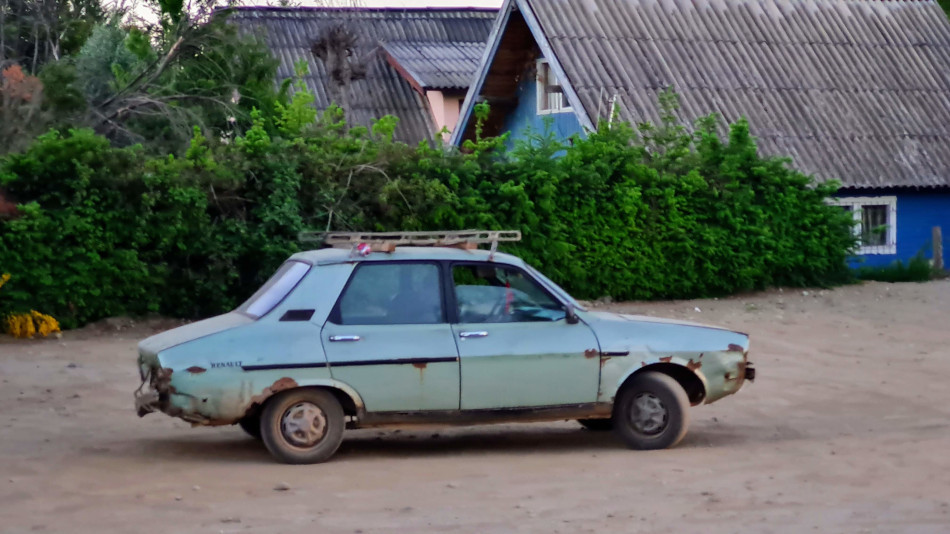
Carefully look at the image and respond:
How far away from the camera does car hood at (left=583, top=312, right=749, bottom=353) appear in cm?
923

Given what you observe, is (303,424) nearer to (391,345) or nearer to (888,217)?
(391,345)

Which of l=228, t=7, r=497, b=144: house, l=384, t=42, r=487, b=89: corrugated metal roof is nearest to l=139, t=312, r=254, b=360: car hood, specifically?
l=384, t=42, r=487, b=89: corrugated metal roof

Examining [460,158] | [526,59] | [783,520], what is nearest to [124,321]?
[460,158]

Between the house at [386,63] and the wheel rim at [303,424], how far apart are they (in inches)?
1099

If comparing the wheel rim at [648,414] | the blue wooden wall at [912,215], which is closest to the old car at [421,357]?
the wheel rim at [648,414]

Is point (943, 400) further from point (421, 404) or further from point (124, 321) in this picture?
point (124, 321)

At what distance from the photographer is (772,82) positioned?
2788 cm

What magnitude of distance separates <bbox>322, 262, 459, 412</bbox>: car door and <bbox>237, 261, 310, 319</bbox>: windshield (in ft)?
1.27

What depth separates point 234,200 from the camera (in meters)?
17.8

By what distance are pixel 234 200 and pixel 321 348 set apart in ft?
30.6

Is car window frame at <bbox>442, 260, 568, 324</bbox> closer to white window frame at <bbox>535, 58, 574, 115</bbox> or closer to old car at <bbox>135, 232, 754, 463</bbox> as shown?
old car at <bbox>135, 232, 754, 463</bbox>

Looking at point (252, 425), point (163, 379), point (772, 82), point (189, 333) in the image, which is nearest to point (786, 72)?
point (772, 82)

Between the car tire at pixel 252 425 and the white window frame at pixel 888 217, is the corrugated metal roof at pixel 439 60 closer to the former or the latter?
the white window frame at pixel 888 217

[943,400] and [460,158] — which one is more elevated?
[460,158]
